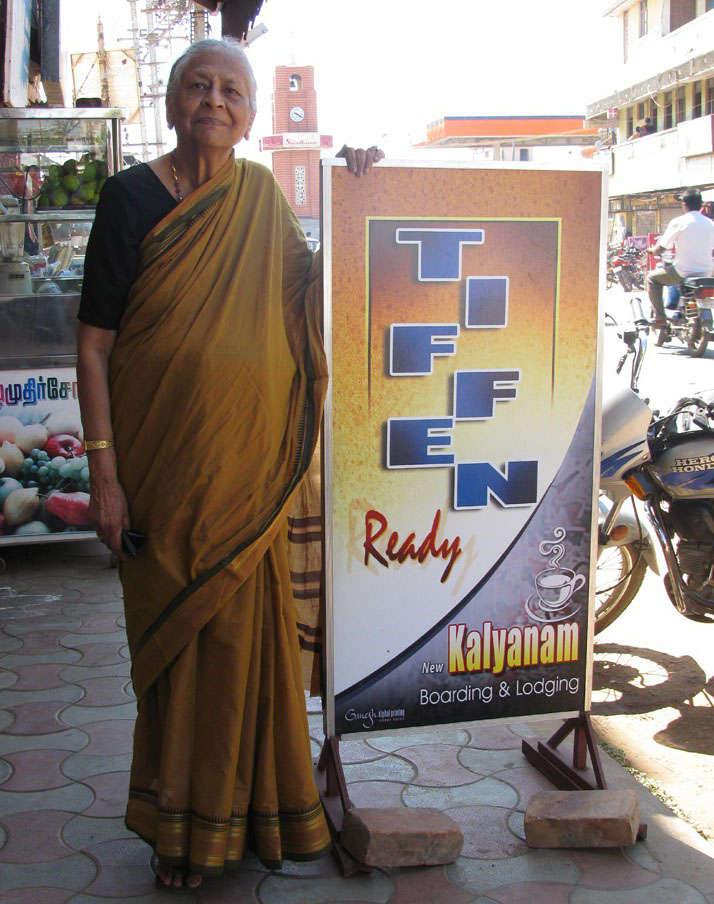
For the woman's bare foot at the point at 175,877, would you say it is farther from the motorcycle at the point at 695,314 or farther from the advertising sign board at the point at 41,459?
the motorcycle at the point at 695,314

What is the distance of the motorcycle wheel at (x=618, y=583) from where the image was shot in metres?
3.68

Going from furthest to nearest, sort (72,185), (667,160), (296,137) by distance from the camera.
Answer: (296,137)
(667,160)
(72,185)

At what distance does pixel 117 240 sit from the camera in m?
2.13

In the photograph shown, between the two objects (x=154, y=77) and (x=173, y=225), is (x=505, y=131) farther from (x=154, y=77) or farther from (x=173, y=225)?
(x=173, y=225)

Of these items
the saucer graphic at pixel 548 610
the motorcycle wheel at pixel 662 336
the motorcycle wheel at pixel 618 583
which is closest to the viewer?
the saucer graphic at pixel 548 610

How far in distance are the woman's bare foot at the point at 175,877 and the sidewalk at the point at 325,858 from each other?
27mm

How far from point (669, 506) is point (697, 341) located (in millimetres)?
9186

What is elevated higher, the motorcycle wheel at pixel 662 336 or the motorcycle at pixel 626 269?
the motorcycle at pixel 626 269

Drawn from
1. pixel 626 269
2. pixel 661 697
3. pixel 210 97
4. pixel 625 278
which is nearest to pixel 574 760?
pixel 661 697

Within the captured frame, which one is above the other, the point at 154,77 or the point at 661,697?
the point at 154,77

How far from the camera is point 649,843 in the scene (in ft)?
8.03

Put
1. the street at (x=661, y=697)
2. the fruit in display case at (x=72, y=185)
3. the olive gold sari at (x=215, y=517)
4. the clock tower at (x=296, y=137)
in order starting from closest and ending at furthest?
1. the olive gold sari at (x=215, y=517)
2. the street at (x=661, y=697)
3. the fruit in display case at (x=72, y=185)
4. the clock tower at (x=296, y=137)

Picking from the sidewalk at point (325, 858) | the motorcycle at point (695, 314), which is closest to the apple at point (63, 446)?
the sidewalk at point (325, 858)

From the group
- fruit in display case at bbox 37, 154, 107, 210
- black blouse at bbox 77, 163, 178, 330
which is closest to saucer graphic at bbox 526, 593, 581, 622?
black blouse at bbox 77, 163, 178, 330
